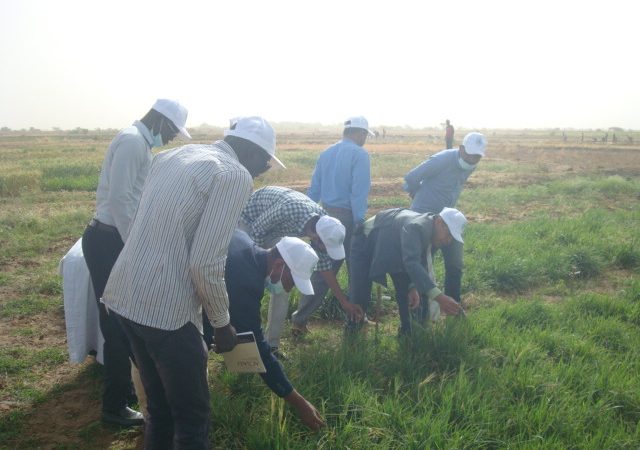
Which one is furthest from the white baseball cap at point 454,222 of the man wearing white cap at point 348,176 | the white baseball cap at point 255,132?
the white baseball cap at point 255,132

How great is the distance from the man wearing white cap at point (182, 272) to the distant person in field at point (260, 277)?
0.86 feet

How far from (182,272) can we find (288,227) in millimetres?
1539

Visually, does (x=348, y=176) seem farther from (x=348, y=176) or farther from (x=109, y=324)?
(x=109, y=324)

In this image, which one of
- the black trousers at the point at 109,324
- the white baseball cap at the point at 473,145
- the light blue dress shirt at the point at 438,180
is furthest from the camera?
the light blue dress shirt at the point at 438,180

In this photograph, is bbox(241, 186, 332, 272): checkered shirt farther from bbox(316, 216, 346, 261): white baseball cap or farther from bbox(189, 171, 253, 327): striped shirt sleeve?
bbox(189, 171, 253, 327): striped shirt sleeve

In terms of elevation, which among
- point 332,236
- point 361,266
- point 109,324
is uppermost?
point 332,236

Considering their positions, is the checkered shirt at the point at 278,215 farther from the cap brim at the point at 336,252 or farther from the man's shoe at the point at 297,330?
the man's shoe at the point at 297,330

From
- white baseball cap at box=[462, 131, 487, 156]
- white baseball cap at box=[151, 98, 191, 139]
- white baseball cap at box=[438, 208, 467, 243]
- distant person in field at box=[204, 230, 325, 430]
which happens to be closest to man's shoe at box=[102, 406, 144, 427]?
distant person in field at box=[204, 230, 325, 430]

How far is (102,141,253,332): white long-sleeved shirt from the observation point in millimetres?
2057

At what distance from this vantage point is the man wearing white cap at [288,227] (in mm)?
3363

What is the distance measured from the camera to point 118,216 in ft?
9.96

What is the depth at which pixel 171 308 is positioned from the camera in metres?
2.10

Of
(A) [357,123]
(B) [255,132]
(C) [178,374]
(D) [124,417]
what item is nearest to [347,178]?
(A) [357,123]

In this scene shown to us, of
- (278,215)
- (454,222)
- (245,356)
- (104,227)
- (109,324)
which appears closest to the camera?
(245,356)
